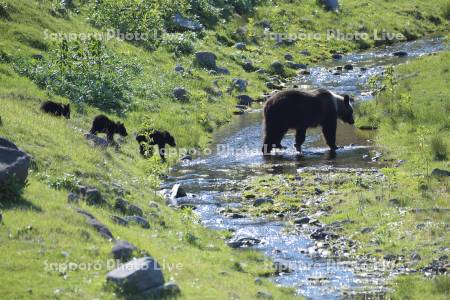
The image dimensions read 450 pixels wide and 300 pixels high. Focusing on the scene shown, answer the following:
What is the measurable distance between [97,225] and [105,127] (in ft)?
32.6

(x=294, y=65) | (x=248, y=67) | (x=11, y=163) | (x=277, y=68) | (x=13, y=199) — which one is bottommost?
(x=294, y=65)

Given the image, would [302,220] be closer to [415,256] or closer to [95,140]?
[415,256]

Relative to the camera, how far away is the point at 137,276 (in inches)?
499

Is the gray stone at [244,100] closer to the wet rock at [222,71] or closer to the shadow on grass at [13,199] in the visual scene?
the wet rock at [222,71]

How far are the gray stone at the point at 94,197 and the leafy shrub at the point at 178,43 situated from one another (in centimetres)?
2123

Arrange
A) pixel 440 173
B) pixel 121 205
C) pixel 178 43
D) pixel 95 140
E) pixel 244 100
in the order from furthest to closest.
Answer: pixel 178 43
pixel 244 100
pixel 95 140
pixel 440 173
pixel 121 205

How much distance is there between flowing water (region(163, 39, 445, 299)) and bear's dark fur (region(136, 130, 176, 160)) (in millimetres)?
927

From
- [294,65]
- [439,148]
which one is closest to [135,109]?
[439,148]

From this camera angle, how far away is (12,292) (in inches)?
486

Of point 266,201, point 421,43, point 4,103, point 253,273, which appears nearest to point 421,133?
point 266,201

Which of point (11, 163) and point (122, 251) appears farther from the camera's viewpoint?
point (11, 163)

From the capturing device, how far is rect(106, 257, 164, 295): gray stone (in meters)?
12.6

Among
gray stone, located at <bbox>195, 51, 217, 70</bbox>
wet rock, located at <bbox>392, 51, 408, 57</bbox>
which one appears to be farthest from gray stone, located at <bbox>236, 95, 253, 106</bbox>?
wet rock, located at <bbox>392, 51, 408, 57</bbox>

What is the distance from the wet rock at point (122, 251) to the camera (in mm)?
14062
